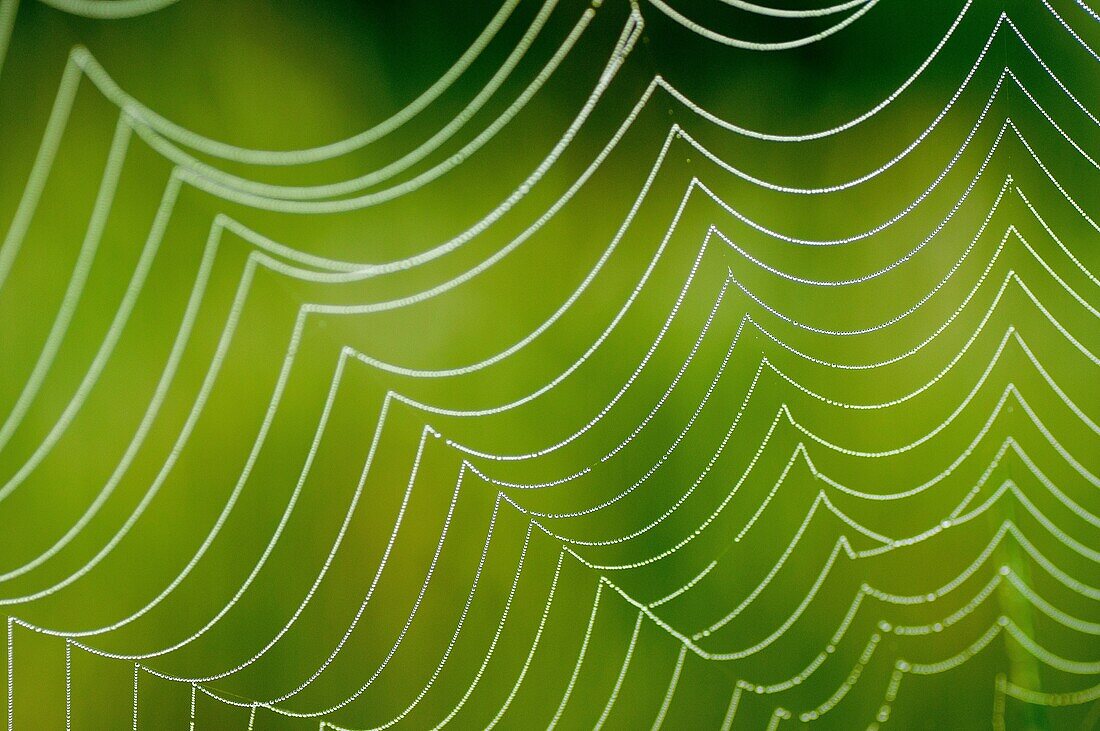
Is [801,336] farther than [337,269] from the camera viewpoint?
Yes

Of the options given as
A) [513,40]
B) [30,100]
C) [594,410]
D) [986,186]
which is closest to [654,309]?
[594,410]

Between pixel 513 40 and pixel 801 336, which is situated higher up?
pixel 513 40

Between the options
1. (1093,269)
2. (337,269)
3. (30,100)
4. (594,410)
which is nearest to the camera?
(30,100)

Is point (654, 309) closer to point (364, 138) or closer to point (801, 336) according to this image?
point (801, 336)

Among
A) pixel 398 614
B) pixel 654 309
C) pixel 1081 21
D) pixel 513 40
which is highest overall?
pixel 1081 21

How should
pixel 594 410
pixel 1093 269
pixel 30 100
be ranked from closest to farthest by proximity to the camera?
pixel 30 100 < pixel 594 410 < pixel 1093 269

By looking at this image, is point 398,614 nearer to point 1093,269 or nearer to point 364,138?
point 364,138
